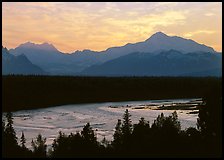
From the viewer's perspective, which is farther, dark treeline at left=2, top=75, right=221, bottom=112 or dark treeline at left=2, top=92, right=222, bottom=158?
dark treeline at left=2, top=75, right=221, bottom=112

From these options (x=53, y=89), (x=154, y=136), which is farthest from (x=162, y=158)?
(x=53, y=89)

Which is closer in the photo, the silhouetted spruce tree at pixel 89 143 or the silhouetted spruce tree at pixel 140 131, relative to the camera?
the silhouetted spruce tree at pixel 89 143

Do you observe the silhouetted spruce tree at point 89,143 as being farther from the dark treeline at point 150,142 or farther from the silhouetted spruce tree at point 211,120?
the silhouetted spruce tree at point 211,120

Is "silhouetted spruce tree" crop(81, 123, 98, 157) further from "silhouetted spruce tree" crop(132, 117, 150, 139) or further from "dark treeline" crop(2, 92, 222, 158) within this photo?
"silhouetted spruce tree" crop(132, 117, 150, 139)

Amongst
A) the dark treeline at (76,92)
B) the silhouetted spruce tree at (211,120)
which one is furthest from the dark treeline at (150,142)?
the dark treeline at (76,92)

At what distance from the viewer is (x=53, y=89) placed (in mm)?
83125

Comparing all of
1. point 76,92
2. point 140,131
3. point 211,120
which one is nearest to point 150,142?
point 140,131

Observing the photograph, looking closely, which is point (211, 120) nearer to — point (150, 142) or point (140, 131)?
point (150, 142)

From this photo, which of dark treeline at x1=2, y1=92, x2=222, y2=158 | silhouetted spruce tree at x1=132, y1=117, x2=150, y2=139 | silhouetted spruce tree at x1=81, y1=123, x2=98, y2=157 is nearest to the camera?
dark treeline at x1=2, y1=92, x2=222, y2=158

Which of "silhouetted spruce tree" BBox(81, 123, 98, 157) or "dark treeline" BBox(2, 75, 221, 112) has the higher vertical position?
"dark treeline" BBox(2, 75, 221, 112)

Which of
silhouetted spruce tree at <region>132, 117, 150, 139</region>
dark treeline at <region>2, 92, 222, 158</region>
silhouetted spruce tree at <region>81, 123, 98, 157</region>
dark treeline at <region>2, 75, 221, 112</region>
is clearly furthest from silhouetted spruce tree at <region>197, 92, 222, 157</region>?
dark treeline at <region>2, 75, 221, 112</region>

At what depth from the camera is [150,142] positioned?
64.1ft

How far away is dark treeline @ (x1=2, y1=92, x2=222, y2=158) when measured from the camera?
1820 cm

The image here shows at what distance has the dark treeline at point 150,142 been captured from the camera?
18203mm
